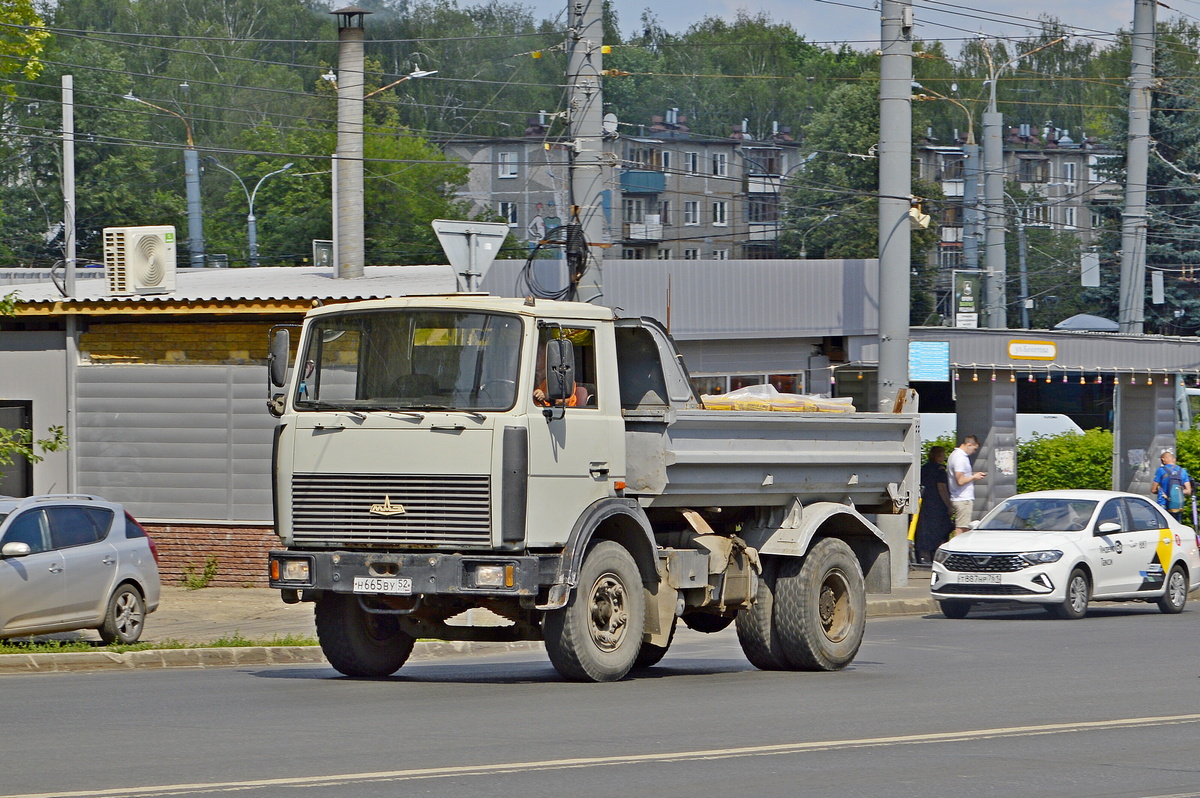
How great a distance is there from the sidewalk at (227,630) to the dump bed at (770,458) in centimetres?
410

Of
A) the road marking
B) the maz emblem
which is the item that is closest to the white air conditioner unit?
the maz emblem

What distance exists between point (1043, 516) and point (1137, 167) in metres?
22.0

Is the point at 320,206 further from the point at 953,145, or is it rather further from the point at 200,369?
the point at 200,369

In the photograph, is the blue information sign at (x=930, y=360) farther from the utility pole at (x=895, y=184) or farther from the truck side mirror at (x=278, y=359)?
the truck side mirror at (x=278, y=359)

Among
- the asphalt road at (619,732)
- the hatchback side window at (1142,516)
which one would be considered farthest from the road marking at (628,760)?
the hatchback side window at (1142,516)

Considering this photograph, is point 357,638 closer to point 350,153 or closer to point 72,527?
point 72,527

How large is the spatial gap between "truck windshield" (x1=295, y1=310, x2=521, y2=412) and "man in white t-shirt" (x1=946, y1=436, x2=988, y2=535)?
548 inches

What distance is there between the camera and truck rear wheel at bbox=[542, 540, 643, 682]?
38.0 ft

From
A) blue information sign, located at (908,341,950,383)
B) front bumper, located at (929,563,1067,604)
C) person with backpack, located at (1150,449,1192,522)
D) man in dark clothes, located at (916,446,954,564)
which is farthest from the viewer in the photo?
person with backpack, located at (1150,449,1192,522)

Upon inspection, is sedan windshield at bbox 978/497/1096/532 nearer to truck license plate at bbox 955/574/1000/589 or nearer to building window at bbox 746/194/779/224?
truck license plate at bbox 955/574/1000/589

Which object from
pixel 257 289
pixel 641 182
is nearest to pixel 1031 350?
pixel 257 289

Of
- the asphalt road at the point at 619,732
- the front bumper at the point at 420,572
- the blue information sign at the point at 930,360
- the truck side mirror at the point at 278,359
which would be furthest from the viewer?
the blue information sign at the point at 930,360

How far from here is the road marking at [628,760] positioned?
290 inches

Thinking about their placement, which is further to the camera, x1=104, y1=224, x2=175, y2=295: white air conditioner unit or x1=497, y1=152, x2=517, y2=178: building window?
x1=497, y1=152, x2=517, y2=178: building window
